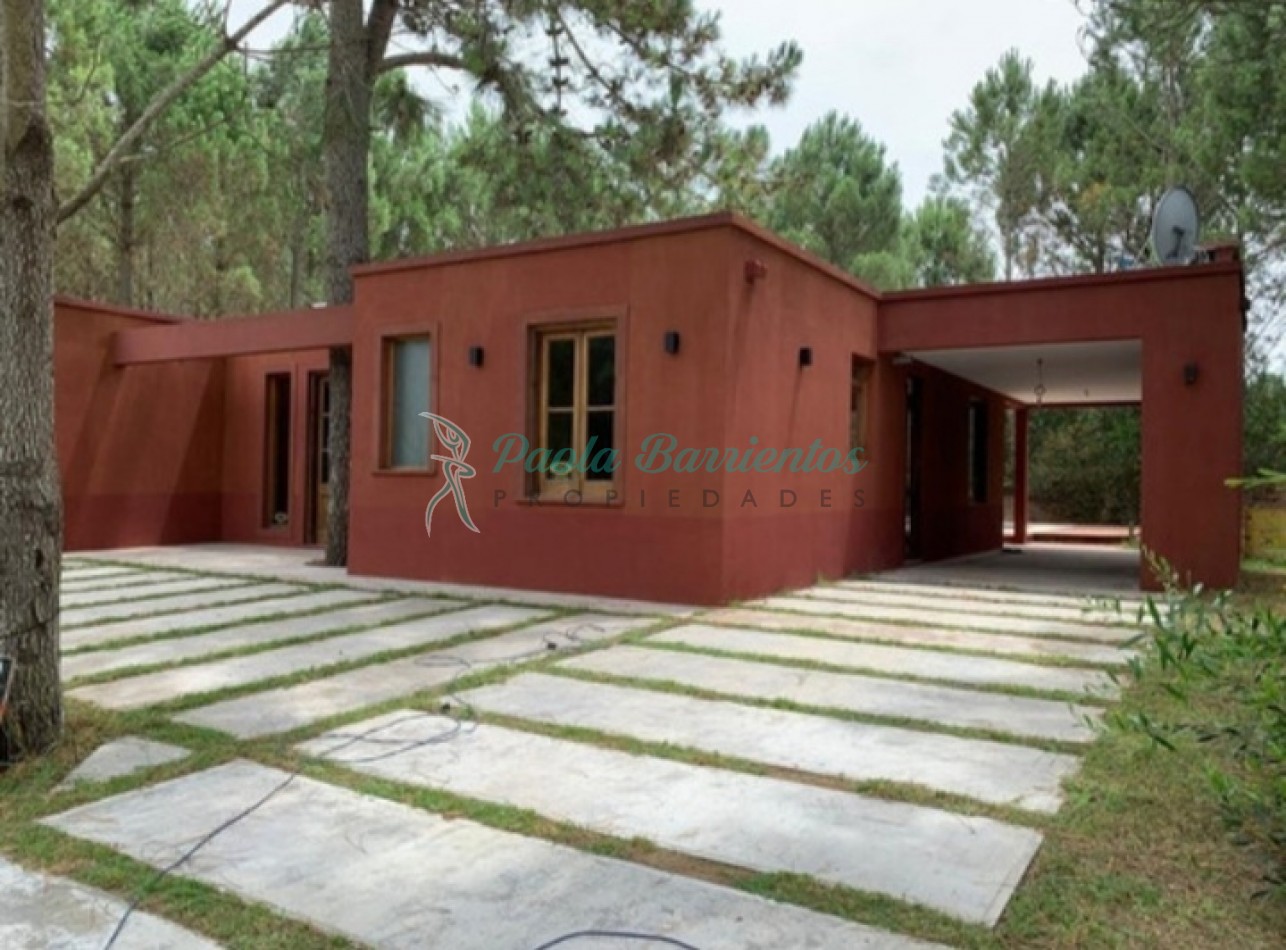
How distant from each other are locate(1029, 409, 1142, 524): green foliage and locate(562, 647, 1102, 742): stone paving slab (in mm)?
14010

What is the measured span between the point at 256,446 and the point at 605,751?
10.3m

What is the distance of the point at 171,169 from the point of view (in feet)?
49.2

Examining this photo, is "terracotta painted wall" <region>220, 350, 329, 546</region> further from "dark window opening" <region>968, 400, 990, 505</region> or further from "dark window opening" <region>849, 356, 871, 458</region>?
"dark window opening" <region>968, 400, 990, 505</region>

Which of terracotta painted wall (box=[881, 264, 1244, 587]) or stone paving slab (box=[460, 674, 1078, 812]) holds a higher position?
terracotta painted wall (box=[881, 264, 1244, 587])

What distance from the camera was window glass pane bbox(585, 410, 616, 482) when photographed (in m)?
7.55

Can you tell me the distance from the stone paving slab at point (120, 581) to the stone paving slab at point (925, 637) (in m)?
5.13

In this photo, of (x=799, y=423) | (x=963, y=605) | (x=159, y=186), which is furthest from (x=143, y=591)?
(x=159, y=186)

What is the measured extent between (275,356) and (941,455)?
28.5 ft

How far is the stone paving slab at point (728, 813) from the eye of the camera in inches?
93.7

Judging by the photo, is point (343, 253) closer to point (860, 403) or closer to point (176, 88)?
point (176, 88)

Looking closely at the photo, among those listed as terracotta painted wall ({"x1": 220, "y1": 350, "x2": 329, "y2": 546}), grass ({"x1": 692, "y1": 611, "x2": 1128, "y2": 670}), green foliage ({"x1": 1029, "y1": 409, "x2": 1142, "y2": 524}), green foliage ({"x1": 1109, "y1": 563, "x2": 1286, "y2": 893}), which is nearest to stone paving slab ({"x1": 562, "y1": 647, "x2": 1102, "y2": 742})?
grass ({"x1": 692, "y1": 611, "x2": 1128, "y2": 670})

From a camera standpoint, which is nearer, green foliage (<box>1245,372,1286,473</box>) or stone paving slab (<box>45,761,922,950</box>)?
stone paving slab (<box>45,761,922,950</box>)

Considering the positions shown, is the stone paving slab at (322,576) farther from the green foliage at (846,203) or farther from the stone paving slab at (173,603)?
the green foliage at (846,203)

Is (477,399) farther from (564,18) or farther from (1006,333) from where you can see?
(1006,333)
